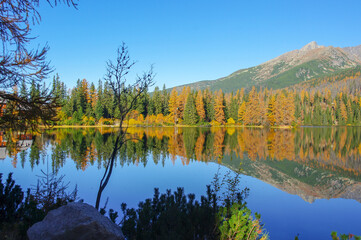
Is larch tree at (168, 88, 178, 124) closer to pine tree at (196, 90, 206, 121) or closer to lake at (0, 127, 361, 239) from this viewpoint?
pine tree at (196, 90, 206, 121)

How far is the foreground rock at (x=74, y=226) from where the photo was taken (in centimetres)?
338

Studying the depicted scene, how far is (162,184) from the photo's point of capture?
1251 cm

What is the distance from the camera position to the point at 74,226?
11.1 ft

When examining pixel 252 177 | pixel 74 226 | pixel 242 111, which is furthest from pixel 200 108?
pixel 74 226

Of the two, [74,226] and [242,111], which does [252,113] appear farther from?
[74,226]

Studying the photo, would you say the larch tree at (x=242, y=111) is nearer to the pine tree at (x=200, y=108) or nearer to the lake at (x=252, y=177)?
the pine tree at (x=200, y=108)

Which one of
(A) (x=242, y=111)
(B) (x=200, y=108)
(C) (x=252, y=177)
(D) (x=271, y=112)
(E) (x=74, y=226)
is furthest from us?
(A) (x=242, y=111)

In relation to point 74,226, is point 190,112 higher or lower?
higher

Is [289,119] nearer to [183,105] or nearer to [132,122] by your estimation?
[183,105]

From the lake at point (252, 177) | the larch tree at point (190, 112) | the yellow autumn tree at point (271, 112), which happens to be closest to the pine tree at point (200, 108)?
the larch tree at point (190, 112)

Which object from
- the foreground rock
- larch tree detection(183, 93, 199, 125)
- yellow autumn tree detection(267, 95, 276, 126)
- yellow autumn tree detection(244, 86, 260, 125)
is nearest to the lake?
the foreground rock

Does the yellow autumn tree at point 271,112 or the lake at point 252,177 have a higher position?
the yellow autumn tree at point 271,112

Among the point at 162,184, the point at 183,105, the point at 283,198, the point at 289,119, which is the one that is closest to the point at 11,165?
the point at 162,184

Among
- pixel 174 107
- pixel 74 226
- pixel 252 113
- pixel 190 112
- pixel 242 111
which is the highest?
pixel 174 107
